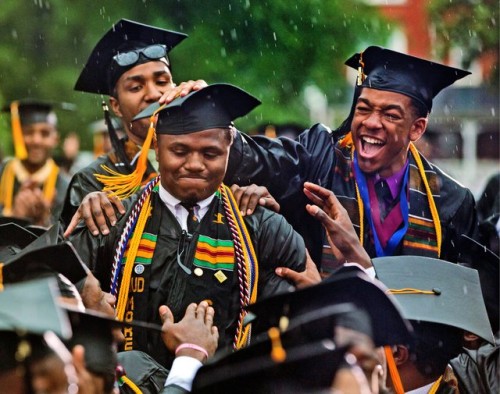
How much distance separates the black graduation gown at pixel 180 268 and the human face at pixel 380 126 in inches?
25.3

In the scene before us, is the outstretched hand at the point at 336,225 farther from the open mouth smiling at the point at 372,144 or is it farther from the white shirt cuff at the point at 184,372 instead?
the white shirt cuff at the point at 184,372

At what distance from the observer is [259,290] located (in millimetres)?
5477

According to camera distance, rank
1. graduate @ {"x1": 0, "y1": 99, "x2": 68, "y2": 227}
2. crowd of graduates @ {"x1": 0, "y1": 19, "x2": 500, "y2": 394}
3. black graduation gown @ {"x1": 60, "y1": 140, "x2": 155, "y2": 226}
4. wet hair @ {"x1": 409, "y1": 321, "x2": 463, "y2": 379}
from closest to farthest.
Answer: crowd of graduates @ {"x1": 0, "y1": 19, "x2": 500, "y2": 394}, wet hair @ {"x1": 409, "y1": 321, "x2": 463, "y2": 379}, black graduation gown @ {"x1": 60, "y1": 140, "x2": 155, "y2": 226}, graduate @ {"x1": 0, "y1": 99, "x2": 68, "y2": 227}

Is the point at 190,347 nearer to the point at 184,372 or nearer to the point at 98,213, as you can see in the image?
the point at 184,372

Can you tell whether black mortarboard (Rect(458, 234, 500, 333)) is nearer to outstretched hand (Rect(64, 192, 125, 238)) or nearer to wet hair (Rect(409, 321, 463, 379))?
wet hair (Rect(409, 321, 463, 379))

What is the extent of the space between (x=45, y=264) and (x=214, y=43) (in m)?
6.47

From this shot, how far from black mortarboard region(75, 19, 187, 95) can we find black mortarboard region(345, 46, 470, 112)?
1.04 metres

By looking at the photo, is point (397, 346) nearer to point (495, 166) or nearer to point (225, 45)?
point (225, 45)

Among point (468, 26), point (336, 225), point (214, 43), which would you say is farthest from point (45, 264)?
point (468, 26)

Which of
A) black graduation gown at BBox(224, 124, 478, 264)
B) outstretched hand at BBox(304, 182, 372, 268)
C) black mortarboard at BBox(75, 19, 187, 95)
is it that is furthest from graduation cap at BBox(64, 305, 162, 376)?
black mortarboard at BBox(75, 19, 187, 95)

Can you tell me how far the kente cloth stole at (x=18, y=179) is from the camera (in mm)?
9805

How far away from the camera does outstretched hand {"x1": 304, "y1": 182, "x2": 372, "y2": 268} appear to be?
A: 5.65 m

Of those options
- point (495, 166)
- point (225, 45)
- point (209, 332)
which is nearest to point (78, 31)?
point (225, 45)

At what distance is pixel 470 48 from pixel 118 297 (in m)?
11.6
